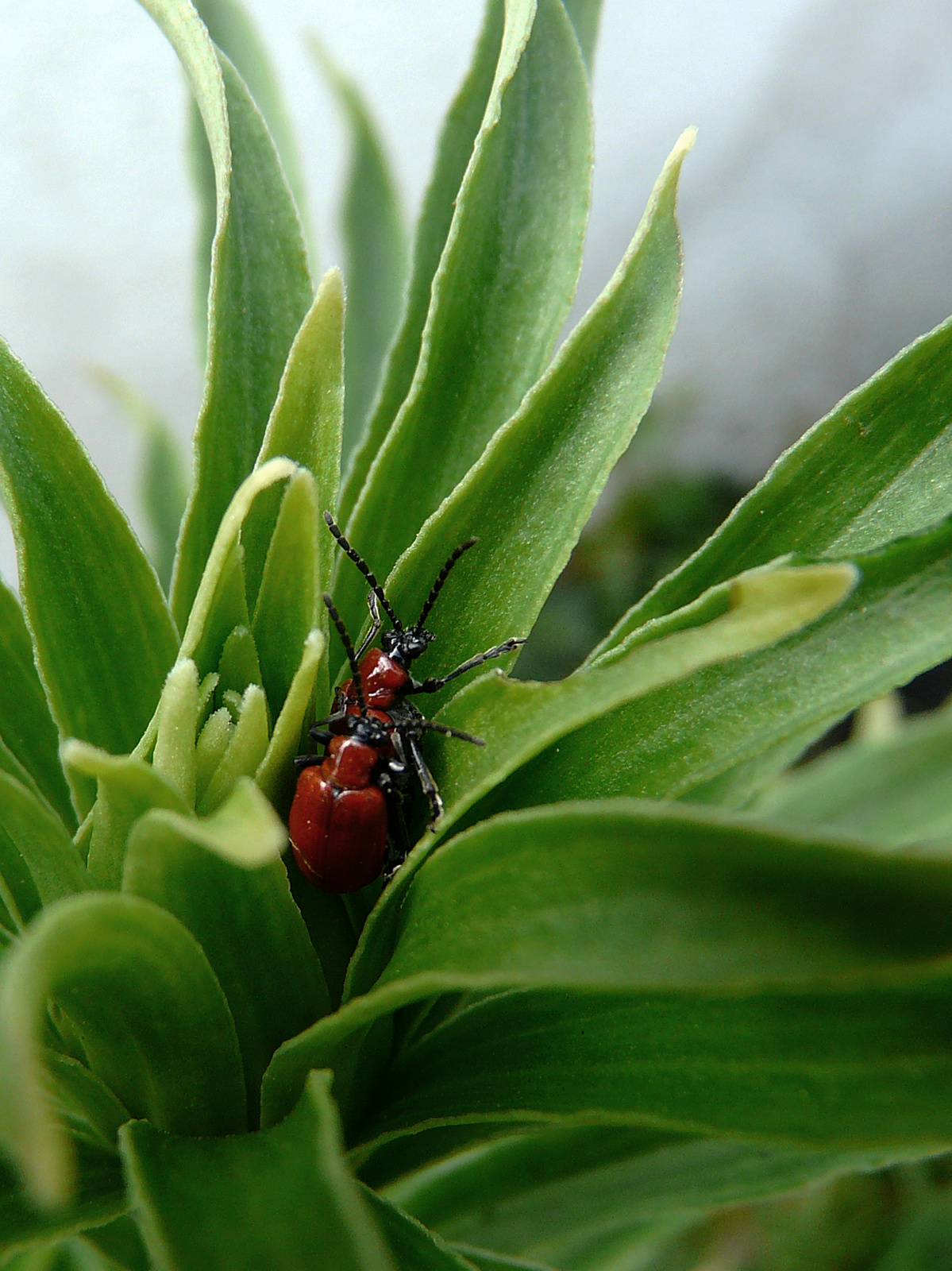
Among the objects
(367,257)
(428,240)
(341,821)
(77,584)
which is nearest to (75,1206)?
(341,821)

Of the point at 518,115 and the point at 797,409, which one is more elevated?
the point at 518,115

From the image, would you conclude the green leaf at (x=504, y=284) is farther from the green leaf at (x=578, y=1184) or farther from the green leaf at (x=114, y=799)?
the green leaf at (x=578, y=1184)

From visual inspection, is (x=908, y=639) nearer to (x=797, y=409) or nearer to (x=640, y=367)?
(x=640, y=367)

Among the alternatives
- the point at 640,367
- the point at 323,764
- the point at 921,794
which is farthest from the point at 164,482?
the point at 921,794

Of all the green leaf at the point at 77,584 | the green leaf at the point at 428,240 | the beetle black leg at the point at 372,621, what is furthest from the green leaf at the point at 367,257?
the green leaf at the point at 77,584

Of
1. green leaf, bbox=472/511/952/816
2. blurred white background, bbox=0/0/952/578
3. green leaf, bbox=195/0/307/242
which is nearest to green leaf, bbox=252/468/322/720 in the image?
green leaf, bbox=472/511/952/816

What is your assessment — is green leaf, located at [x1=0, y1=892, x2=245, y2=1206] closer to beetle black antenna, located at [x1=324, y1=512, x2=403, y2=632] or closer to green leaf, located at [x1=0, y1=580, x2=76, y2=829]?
green leaf, located at [x1=0, y1=580, x2=76, y2=829]

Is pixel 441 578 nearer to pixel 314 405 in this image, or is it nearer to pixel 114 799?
pixel 314 405
